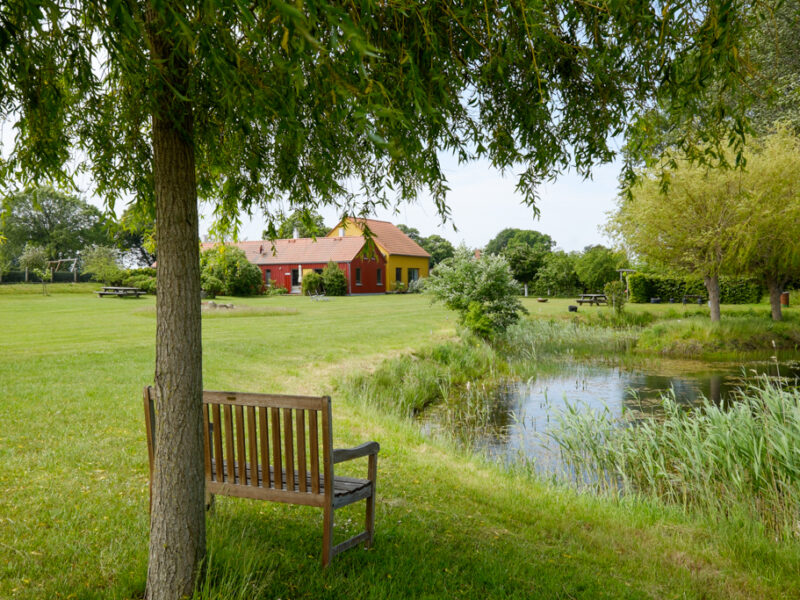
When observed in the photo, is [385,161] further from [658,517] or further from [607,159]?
[658,517]

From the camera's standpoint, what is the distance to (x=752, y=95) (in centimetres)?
342

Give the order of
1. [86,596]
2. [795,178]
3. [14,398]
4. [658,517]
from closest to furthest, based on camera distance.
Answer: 1. [86,596]
2. [658,517]
3. [14,398]
4. [795,178]

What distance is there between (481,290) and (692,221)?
729cm

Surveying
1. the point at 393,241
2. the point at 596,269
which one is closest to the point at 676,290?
the point at 596,269

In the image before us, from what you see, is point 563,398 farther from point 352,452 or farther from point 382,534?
point 352,452

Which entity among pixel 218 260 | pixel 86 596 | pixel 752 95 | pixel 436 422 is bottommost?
pixel 436 422

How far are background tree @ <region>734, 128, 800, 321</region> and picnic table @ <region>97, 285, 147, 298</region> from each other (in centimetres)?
2988

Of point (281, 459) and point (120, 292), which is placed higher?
point (120, 292)

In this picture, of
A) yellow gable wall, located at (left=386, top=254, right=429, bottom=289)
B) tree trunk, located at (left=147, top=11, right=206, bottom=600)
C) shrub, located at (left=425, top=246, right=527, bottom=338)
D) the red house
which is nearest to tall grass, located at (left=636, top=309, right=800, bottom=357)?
shrub, located at (left=425, top=246, right=527, bottom=338)

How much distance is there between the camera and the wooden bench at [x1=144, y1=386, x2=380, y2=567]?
3418mm

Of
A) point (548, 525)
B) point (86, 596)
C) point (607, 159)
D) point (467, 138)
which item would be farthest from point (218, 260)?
point (548, 525)

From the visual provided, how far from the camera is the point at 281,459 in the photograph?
11.8 ft

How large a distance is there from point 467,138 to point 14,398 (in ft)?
24.6

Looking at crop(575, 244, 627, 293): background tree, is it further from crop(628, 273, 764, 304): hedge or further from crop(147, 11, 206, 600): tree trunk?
crop(147, 11, 206, 600): tree trunk
